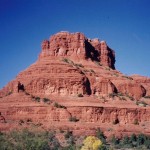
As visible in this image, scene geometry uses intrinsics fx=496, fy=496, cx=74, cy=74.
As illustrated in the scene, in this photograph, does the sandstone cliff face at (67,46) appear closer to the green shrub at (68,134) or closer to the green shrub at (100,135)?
the green shrub at (100,135)

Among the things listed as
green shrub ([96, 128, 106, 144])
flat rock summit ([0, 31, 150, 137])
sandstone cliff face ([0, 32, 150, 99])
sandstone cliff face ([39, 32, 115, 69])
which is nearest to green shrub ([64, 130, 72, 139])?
flat rock summit ([0, 31, 150, 137])

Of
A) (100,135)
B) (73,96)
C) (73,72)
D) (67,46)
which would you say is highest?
(67,46)

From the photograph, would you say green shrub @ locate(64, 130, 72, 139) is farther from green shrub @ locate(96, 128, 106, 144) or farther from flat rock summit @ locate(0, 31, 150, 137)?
green shrub @ locate(96, 128, 106, 144)

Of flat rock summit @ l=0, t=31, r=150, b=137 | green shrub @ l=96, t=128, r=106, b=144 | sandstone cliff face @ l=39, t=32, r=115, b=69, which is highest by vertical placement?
sandstone cliff face @ l=39, t=32, r=115, b=69

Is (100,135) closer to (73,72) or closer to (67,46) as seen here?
(73,72)

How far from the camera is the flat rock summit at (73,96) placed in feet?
323

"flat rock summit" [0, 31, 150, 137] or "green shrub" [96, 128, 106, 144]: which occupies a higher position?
"flat rock summit" [0, 31, 150, 137]

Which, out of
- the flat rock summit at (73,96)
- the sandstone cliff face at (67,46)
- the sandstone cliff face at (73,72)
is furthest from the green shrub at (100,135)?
the sandstone cliff face at (67,46)

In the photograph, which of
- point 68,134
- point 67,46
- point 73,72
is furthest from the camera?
point 67,46

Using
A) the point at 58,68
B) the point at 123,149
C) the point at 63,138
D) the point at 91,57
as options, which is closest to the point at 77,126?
the point at 63,138

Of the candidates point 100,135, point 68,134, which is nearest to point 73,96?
Result: point 68,134

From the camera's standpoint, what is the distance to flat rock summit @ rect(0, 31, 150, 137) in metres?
98.6

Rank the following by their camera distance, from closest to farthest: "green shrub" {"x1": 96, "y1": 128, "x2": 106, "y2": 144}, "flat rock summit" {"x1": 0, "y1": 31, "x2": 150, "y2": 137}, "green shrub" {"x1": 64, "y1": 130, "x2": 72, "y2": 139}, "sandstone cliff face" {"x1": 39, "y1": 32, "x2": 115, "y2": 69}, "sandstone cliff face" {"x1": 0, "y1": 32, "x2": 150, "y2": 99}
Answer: "green shrub" {"x1": 96, "y1": 128, "x2": 106, "y2": 144} < "green shrub" {"x1": 64, "y1": 130, "x2": 72, "y2": 139} < "flat rock summit" {"x1": 0, "y1": 31, "x2": 150, "y2": 137} < "sandstone cliff face" {"x1": 0, "y1": 32, "x2": 150, "y2": 99} < "sandstone cliff face" {"x1": 39, "y1": 32, "x2": 115, "y2": 69}

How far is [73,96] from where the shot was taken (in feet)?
349
